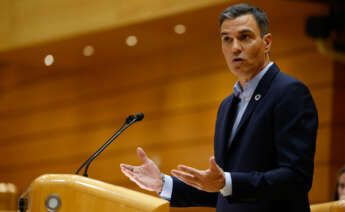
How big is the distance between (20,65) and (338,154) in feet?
9.87

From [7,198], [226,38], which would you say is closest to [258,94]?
[226,38]

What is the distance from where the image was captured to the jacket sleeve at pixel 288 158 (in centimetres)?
117

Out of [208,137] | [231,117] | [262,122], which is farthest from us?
[208,137]

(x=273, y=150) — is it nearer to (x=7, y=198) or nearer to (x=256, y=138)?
(x=256, y=138)

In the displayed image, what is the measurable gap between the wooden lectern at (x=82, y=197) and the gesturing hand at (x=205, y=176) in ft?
0.57

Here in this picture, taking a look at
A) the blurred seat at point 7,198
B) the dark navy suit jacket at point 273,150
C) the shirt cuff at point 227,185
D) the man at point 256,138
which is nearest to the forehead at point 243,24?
the man at point 256,138

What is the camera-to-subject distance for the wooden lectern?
1.34 metres

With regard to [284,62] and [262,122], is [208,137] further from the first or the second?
[262,122]

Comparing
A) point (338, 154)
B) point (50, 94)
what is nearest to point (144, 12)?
point (338, 154)

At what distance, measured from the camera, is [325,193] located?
11.3 ft

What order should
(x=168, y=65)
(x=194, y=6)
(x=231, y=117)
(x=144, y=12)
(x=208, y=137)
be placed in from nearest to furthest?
(x=231, y=117) → (x=194, y=6) → (x=144, y=12) → (x=208, y=137) → (x=168, y=65)

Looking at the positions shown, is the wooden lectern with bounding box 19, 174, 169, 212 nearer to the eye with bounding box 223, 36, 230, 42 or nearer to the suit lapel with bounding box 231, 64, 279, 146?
the suit lapel with bounding box 231, 64, 279, 146

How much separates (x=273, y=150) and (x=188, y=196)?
0.31 m

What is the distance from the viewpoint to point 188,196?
145 cm
